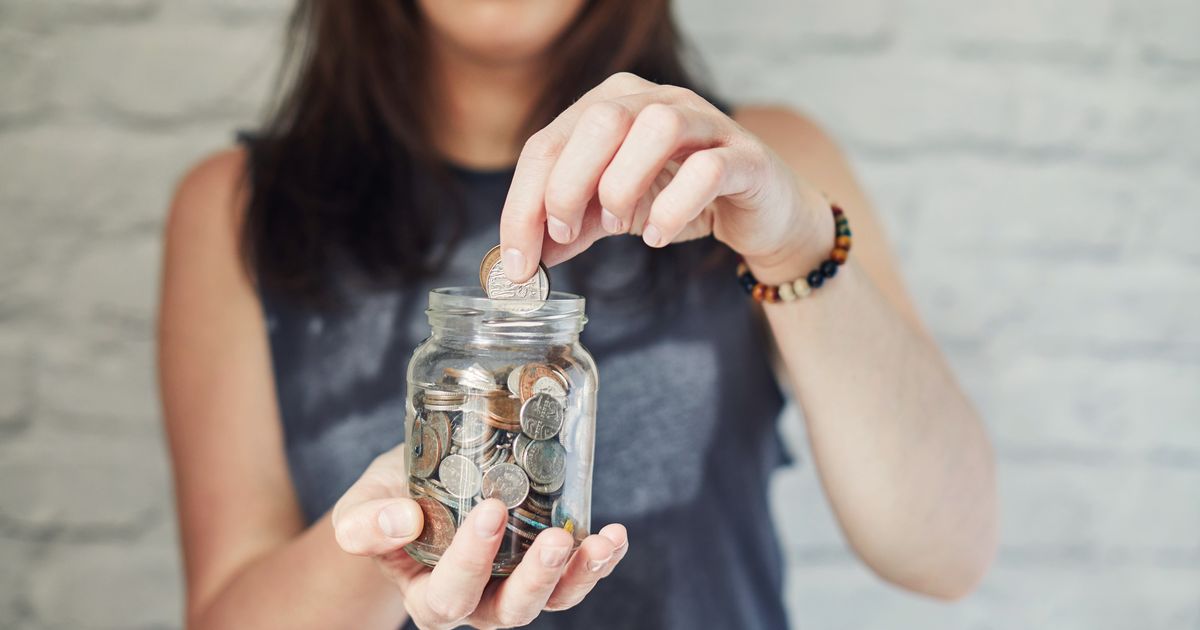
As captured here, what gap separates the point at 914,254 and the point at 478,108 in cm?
62

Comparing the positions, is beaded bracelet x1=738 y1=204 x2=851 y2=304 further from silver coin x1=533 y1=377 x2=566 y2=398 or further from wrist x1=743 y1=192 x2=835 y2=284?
silver coin x1=533 y1=377 x2=566 y2=398

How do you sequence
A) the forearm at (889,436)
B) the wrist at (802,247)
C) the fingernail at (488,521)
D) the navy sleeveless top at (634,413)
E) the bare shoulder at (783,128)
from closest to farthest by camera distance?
the fingernail at (488,521) → the wrist at (802,247) → the forearm at (889,436) → the navy sleeveless top at (634,413) → the bare shoulder at (783,128)

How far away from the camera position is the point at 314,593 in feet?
2.42

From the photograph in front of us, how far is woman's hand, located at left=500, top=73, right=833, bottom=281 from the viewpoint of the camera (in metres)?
0.50

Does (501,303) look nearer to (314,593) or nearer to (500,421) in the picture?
(500,421)

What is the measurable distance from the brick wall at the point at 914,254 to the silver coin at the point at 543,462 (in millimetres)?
780

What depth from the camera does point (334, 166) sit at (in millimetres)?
1074

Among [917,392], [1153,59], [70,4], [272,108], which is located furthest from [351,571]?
[1153,59]

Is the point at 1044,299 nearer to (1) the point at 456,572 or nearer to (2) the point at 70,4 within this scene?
(1) the point at 456,572

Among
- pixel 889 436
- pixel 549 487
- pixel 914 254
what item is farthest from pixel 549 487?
pixel 914 254

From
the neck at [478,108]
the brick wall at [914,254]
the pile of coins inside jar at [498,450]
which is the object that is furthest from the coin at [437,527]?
the brick wall at [914,254]

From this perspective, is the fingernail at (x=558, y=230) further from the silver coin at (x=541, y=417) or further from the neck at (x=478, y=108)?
the neck at (x=478, y=108)

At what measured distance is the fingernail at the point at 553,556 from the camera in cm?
50

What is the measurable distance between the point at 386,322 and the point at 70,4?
58 cm
